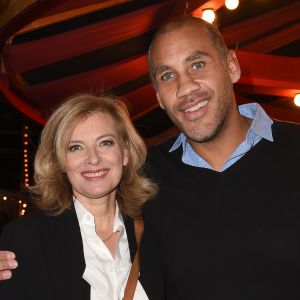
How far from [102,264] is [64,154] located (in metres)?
0.46

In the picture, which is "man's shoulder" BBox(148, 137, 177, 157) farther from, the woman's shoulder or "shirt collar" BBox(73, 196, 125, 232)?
the woman's shoulder

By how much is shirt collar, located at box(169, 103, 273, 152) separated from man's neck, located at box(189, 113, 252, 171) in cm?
6

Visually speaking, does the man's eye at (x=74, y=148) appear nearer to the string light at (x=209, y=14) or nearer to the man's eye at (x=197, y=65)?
the man's eye at (x=197, y=65)

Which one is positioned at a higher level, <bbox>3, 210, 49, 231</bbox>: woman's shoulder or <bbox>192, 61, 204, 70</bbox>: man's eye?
<bbox>192, 61, 204, 70</bbox>: man's eye

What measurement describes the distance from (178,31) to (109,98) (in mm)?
424

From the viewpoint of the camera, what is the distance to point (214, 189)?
1.82 meters

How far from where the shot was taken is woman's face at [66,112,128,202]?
6.30 ft

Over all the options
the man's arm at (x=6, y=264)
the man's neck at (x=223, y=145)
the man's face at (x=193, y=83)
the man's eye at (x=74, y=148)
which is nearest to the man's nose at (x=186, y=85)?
the man's face at (x=193, y=83)

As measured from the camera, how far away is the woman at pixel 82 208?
5.68 feet

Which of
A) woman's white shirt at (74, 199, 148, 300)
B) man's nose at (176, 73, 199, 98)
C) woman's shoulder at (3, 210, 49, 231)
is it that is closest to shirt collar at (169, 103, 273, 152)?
man's nose at (176, 73, 199, 98)

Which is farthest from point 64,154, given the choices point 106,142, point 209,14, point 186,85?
point 209,14

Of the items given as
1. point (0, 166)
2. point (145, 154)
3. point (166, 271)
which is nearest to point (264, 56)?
point (145, 154)

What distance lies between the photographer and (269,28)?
558cm

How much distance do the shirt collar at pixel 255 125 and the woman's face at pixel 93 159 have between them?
0.92 ft
